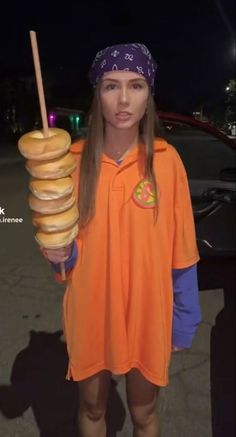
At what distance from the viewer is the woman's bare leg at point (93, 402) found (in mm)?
1587

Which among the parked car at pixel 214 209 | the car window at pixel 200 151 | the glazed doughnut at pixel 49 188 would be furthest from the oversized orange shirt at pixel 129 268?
the parked car at pixel 214 209

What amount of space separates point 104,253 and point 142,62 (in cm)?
54

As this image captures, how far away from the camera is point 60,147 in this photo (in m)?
1.14

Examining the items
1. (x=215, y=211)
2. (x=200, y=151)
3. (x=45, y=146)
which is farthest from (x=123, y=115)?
(x=215, y=211)

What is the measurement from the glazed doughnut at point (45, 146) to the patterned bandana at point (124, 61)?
27 centimetres

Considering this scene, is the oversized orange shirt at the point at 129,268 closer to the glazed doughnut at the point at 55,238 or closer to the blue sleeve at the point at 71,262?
the blue sleeve at the point at 71,262

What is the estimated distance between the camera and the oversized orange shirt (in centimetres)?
139

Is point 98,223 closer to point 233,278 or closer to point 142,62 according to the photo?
point 142,62

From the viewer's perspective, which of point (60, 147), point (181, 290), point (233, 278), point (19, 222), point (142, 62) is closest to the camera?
point (60, 147)

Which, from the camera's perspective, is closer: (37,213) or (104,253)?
(37,213)

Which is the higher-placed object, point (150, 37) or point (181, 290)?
point (150, 37)

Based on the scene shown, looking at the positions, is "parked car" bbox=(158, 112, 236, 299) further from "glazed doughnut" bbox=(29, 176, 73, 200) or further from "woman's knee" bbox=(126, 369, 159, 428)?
"glazed doughnut" bbox=(29, 176, 73, 200)

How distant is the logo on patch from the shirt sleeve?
91 millimetres

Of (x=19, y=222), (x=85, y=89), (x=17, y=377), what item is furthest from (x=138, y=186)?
(x=17, y=377)
